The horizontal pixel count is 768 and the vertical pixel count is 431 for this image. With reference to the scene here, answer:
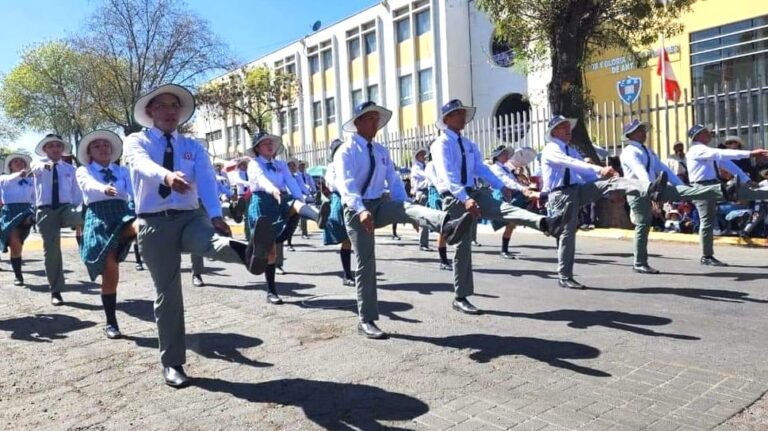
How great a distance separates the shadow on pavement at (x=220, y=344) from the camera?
546 cm

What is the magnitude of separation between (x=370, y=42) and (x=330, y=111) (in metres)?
6.25

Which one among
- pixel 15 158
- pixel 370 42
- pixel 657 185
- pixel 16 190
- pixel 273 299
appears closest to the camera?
pixel 657 185

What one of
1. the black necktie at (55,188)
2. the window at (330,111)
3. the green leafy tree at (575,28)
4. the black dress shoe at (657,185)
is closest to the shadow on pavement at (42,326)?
the black necktie at (55,188)

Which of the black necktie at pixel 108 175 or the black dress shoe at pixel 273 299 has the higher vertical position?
the black necktie at pixel 108 175

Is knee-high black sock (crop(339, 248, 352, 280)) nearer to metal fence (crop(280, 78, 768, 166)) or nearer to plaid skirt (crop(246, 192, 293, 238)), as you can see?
plaid skirt (crop(246, 192, 293, 238))

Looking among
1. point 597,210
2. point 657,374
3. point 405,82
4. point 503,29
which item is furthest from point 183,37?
point 657,374

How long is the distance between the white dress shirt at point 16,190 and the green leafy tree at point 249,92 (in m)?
29.5

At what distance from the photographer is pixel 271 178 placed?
28.2 ft

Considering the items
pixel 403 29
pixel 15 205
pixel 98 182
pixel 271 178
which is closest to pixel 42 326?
pixel 98 182

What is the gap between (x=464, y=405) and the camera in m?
4.14

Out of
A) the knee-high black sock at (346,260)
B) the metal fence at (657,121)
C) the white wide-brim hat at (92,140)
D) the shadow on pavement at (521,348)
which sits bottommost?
the shadow on pavement at (521,348)

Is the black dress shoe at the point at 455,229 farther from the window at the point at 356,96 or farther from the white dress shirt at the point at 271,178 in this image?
the window at the point at 356,96

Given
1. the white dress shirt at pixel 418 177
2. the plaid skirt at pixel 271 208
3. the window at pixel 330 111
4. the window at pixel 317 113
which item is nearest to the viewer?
the plaid skirt at pixel 271 208

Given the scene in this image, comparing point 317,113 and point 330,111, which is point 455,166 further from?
point 317,113
